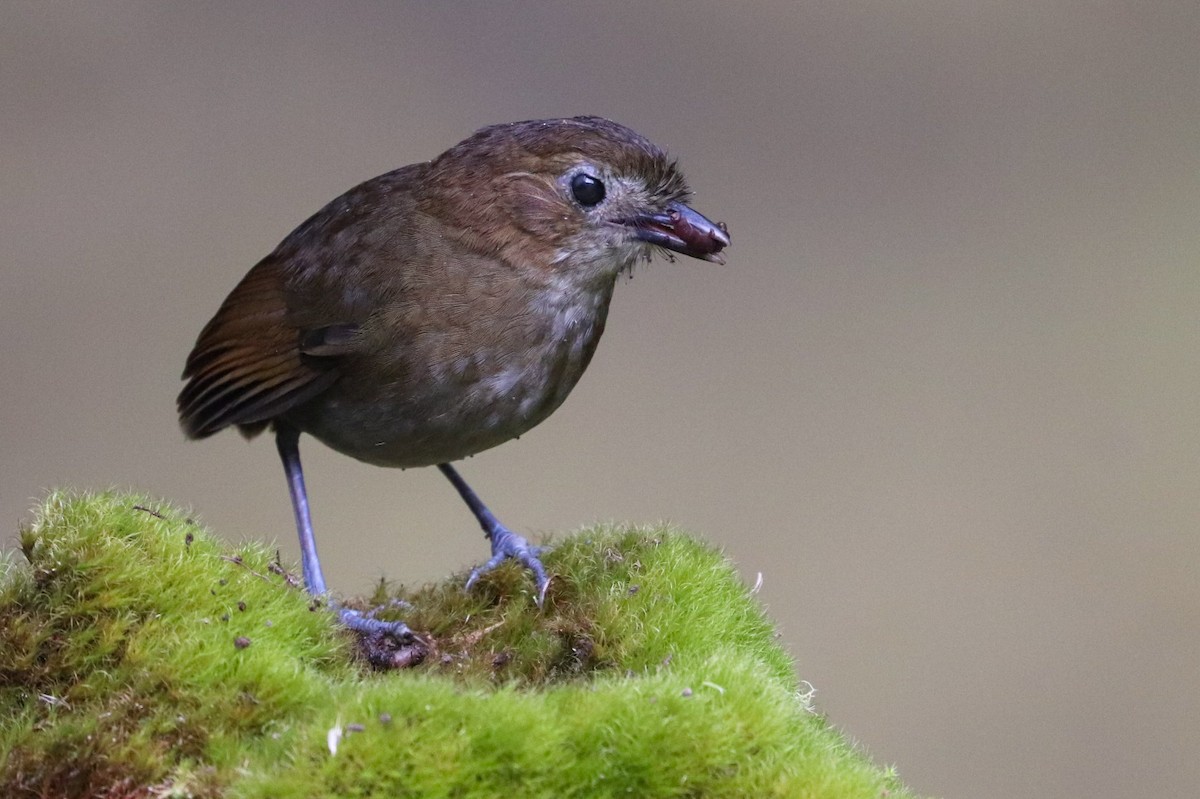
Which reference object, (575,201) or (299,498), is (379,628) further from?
(575,201)

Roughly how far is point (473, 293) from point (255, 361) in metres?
0.73

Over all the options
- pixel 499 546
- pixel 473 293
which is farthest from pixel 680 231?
pixel 499 546

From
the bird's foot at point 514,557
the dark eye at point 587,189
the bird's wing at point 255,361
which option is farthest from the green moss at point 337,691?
the dark eye at point 587,189

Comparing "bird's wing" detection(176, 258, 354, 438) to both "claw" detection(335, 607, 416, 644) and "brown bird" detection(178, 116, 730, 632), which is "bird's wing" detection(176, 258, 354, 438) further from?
"claw" detection(335, 607, 416, 644)

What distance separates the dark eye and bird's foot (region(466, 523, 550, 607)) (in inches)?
36.9

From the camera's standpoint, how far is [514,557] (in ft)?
11.1

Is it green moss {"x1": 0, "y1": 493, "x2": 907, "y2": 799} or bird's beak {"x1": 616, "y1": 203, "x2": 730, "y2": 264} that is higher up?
bird's beak {"x1": 616, "y1": 203, "x2": 730, "y2": 264}

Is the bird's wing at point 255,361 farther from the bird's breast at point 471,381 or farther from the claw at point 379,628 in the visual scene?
the claw at point 379,628

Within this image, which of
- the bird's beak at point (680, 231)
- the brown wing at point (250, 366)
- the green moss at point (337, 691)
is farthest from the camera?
the brown wing at point (250, 366)

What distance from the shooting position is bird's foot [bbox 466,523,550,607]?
10.3 ft

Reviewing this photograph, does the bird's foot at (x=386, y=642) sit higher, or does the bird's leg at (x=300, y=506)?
the bird's leg at (x=300, y=506)

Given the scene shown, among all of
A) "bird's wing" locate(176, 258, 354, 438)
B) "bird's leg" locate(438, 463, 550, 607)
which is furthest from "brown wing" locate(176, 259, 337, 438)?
"bird's leg" locate(438, 463, 550, 607)

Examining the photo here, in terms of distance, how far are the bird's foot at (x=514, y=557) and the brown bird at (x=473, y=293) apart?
0.01 m

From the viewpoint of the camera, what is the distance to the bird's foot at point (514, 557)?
10.3ft
